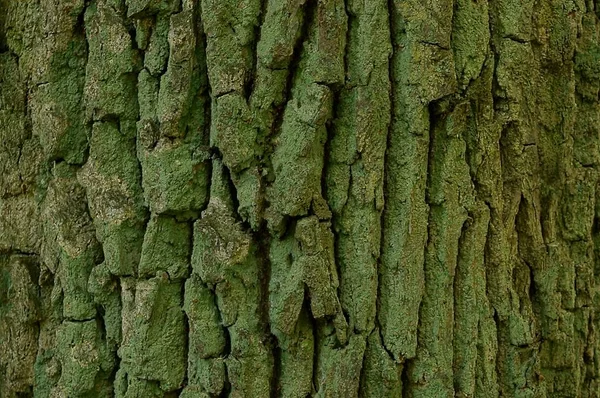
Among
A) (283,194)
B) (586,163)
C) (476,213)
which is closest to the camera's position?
(283,194)

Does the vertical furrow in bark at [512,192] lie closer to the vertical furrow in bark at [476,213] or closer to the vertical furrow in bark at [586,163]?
the vertical furrow in bark at [476,213]

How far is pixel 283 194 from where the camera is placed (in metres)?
1.28

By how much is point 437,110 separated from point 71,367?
825mm

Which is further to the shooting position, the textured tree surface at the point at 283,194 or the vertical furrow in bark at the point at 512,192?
the vertical furrow in bark at the point at 512,192

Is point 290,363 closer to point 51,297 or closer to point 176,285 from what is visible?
point 176,285

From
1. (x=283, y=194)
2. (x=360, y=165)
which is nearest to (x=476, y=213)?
(x=360, y=165)

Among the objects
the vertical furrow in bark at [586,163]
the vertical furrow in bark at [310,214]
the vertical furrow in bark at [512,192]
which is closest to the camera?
the vertical furrow in bark at [310,214]

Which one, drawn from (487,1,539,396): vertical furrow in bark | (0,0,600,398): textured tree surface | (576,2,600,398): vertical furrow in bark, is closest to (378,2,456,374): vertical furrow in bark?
(0,0,600,398): textured tree surface

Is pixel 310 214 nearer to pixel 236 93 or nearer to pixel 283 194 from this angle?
pixel 283 194

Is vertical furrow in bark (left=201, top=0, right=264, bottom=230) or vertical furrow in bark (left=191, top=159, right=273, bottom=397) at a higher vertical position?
vertical furrow in bark (left=201, top=0, right=264, bottom=230)

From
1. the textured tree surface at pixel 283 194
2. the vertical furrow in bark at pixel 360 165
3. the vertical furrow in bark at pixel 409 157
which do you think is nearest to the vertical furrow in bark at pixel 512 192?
the textured tree surface at pixel 283 194

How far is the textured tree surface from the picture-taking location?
1.29m

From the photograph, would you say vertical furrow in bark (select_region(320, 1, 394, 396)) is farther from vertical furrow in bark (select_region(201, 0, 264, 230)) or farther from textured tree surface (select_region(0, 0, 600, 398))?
vertical furrow in bark (select_region(201, 0, 264, 230))

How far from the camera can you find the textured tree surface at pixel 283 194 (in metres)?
1.29
